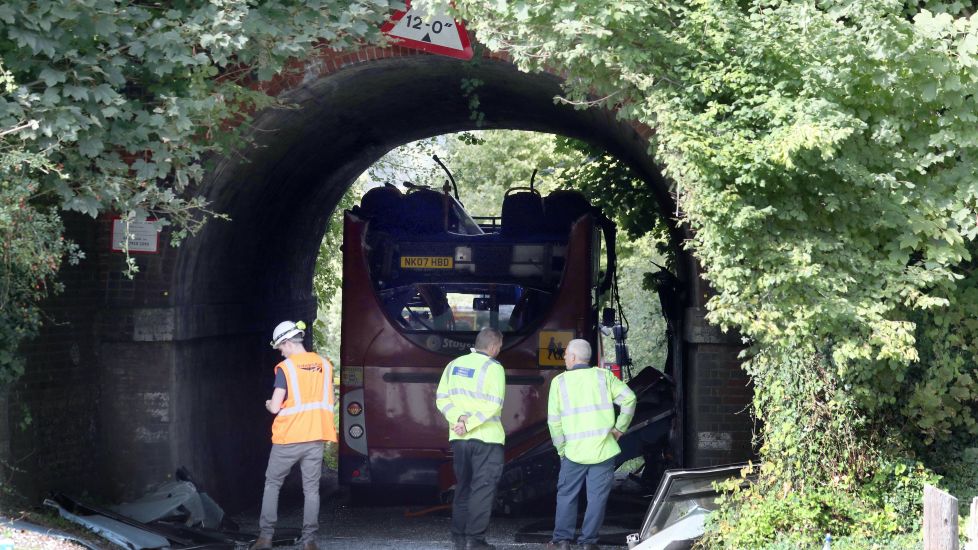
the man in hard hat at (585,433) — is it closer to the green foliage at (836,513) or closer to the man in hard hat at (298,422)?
the green foliage at (836,513)

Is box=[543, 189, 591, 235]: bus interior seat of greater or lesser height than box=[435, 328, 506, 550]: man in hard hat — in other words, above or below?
above

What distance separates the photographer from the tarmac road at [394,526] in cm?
1012

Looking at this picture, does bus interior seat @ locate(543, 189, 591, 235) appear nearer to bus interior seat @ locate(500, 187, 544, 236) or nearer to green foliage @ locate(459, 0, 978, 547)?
bus interior seat @ locate(500, 187, 544, 236)

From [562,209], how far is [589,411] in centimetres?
451

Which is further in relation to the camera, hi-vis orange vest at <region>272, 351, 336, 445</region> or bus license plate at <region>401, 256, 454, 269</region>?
bus license plate at <region>401, 256, 454, 269</region>

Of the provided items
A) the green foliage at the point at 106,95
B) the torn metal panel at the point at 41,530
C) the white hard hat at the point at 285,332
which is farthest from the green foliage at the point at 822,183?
the torn metal panel at the point at 41,530

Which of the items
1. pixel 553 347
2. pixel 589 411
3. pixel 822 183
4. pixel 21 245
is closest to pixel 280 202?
pixel 553 347

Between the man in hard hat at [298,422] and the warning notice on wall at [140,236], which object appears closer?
the man in hard hat at [298,422]

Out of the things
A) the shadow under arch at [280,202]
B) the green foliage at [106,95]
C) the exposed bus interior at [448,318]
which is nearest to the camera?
the green foliage at [106,95]

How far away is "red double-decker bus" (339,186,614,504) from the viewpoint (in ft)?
40.0

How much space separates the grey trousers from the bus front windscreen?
3.59 m

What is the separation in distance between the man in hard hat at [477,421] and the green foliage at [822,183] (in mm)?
2179

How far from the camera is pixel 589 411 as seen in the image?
8.82 meters

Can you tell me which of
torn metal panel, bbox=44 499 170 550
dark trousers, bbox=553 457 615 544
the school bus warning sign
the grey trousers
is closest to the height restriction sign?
the school bus warning sign
